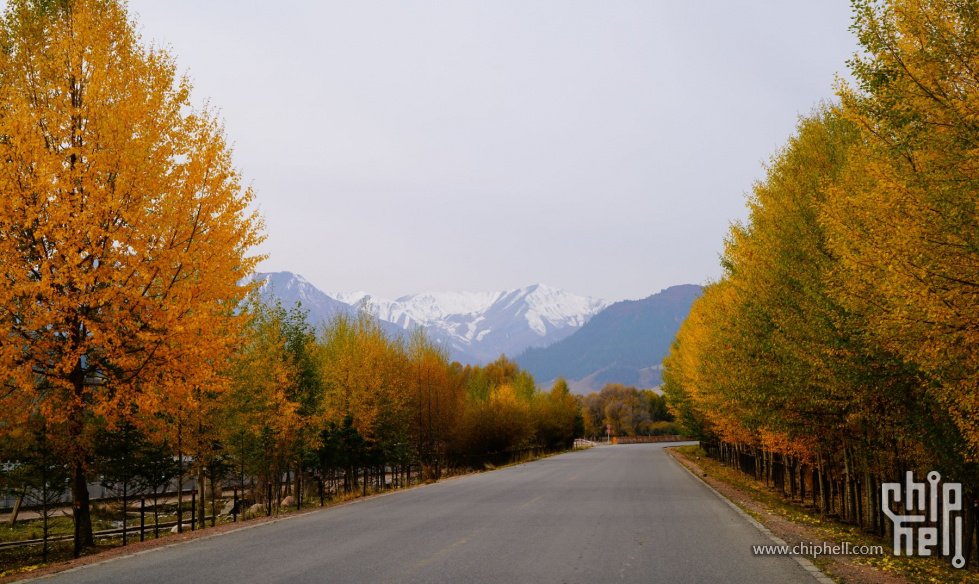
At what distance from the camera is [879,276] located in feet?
31.6

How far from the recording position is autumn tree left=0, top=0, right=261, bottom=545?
11750 millimetres

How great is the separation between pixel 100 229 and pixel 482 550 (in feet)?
28.9

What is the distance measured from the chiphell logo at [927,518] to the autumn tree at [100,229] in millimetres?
14154

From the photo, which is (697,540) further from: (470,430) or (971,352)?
(470,430)

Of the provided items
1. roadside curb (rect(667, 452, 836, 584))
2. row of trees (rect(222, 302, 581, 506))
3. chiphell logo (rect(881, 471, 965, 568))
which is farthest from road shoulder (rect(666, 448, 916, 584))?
row of trees (rect(222, 302, 581, 506))

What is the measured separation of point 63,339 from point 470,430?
41809 mm

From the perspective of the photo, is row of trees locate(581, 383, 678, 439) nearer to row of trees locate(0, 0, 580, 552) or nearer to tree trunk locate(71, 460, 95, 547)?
tree trunk locate(71, 460, 95, 547)

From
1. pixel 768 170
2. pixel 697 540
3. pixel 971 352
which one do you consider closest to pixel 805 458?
pixel 768 170

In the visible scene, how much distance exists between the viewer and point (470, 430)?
5266 cm

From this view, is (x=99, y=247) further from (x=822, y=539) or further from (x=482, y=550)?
(x=822, y=539)

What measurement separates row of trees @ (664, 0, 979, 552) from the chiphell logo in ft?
1.49

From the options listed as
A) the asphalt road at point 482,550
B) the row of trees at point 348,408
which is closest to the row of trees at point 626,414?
the row of trees at point 348,408

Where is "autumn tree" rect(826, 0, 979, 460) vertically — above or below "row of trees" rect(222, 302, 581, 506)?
above

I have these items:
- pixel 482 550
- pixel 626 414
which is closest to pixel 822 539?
pixel 482 550
